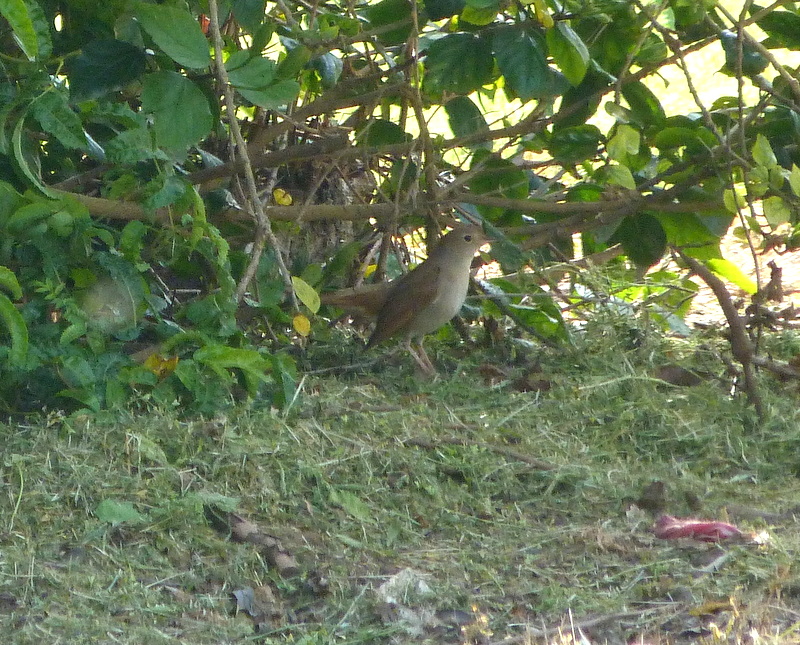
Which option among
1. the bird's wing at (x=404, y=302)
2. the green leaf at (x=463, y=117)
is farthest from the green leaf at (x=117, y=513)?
the green leaf at (x=463, y=117)

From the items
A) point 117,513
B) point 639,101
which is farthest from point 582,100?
point 117,513

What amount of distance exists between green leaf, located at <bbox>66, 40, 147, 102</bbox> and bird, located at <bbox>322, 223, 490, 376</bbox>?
181 centimetres

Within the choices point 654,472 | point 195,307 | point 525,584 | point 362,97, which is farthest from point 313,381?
point 525,584

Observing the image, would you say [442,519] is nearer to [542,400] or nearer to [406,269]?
[542,400]

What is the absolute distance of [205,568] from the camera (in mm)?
2961

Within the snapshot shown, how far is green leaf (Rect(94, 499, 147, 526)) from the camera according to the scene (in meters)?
3.09

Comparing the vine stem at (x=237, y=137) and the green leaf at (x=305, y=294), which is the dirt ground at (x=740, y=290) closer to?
the green leaf at (x=305, y=294)

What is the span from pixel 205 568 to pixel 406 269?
310 cm

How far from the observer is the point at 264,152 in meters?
5.10

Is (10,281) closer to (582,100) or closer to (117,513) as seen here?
(117,513)

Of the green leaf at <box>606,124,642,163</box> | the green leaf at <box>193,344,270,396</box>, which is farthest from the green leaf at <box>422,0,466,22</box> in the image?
the green leaf at <box>193,344,270,396</box>

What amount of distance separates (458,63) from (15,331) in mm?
1854

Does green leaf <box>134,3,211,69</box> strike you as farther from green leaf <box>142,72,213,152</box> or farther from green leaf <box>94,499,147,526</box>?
green leaf <box>94,499,147,526</box>

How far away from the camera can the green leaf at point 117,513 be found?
122 inches
